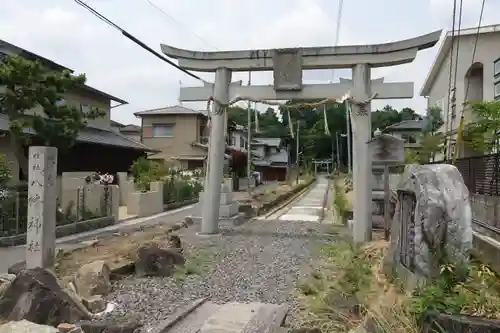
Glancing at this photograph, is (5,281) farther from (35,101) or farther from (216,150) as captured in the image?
(35,101)

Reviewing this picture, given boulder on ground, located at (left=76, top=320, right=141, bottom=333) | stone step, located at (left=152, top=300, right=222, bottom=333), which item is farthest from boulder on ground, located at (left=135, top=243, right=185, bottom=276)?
boulder on ground, located at (left=76, top=320, right=141, bottom=333)

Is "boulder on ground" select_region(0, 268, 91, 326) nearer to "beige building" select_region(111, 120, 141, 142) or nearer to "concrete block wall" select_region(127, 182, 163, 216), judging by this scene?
"concrete block wall" select_region(127, 182, 163, 216)

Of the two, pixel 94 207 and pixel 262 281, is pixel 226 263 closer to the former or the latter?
pixel 262 281

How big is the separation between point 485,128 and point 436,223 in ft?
32.9

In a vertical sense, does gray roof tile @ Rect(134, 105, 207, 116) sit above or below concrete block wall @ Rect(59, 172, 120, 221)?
above

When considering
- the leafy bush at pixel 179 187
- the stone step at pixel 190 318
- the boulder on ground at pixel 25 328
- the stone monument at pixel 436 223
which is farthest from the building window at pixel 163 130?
the stone monument at pixel 436 223

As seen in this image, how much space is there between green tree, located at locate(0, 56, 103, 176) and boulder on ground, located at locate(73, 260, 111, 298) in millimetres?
7163

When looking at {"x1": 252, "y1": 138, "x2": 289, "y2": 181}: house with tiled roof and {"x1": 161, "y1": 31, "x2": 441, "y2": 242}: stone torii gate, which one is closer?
{"x1": 161, "y1": 31, "x2": 441, "y2": 242}: stone torii gate

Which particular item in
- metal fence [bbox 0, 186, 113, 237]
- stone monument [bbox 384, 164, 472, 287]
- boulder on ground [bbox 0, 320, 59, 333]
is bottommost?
boulder on ground [bbox 0, 320, 59, 333]

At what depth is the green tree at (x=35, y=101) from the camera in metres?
13.5

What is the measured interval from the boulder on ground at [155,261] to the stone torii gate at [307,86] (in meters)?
4.85

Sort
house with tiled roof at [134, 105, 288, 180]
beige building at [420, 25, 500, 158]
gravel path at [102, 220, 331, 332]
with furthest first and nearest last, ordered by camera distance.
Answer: house with tiled roof at [134, 105, 288, 180], beige building at [420, 25, 500, 158], gravel path at [102, 220, 331, 332]

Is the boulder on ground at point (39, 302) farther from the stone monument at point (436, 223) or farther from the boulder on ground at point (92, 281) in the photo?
the stone monument at point (436, 223)

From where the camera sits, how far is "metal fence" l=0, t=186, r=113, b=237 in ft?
41.7
